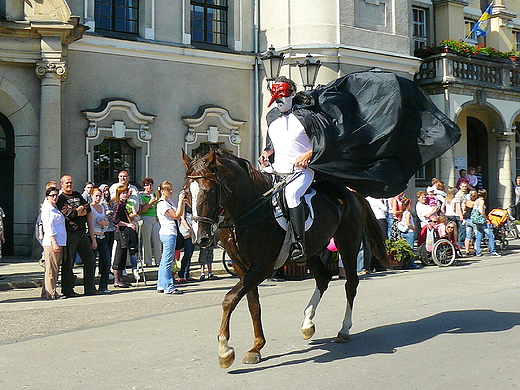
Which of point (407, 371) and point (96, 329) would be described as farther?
point (96, 329)

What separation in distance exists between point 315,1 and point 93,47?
641 centimetres

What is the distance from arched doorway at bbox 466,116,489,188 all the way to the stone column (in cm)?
1699

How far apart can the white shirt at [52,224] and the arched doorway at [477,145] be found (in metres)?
20.2

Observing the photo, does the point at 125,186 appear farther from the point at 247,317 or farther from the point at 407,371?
the point at 407,371

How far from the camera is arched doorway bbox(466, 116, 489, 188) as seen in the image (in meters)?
27.9

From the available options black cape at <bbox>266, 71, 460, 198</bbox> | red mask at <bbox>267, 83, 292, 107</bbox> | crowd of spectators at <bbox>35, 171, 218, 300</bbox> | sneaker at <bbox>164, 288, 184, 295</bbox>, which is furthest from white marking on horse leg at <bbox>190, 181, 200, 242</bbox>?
sneaker at <bbox>164, 288, 184, 295</bbox>

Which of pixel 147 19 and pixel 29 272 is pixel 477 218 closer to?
pixel 147 19

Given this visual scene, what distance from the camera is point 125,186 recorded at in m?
13.6

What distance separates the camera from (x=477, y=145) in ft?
92.5

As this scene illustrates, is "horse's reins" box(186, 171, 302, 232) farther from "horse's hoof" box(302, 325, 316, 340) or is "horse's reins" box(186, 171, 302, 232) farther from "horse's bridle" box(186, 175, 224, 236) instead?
"horse's hoof" box(302, 325, 316, 340)

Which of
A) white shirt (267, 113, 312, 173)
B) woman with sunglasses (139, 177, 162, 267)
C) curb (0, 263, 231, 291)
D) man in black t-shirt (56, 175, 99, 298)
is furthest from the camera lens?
woman with sunglasses (139, 177, 162, 267)

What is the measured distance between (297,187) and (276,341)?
1.73 m

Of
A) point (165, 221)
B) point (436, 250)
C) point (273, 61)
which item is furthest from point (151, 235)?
point (436, 250)

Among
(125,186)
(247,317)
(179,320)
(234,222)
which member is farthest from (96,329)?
(125,186)
